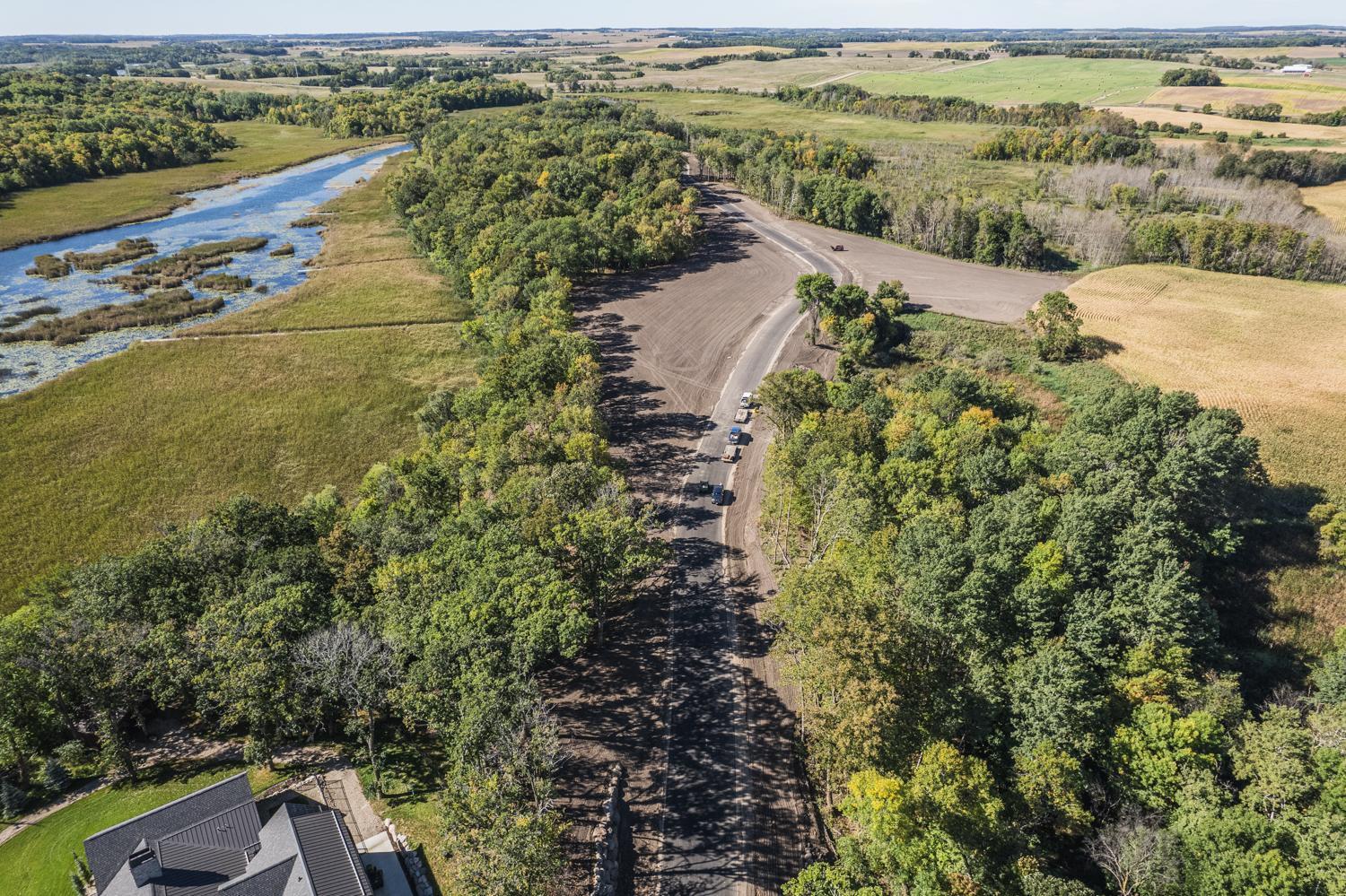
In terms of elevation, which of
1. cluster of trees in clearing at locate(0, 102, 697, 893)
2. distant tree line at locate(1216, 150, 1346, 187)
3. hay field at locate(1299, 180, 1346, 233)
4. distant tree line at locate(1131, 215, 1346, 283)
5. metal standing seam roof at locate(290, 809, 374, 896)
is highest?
distant tree line at locate(1216, 150, 1346, 187)

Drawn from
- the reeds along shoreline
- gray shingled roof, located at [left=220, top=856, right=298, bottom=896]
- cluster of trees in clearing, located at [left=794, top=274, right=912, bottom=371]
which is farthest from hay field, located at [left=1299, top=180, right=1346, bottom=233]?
the reeds along shoreline

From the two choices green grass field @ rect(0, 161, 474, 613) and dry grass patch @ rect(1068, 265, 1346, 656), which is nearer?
dry grass patch @ rect(1068, 265, 1346, 656)

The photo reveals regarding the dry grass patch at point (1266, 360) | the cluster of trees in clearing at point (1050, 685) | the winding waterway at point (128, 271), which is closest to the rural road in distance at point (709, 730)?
the cluster of trees in clearing at point (1050, 685)

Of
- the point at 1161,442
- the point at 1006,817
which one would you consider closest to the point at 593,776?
the point at 1006,817

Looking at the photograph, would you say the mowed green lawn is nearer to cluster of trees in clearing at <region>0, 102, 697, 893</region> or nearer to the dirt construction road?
cluster of trees in clearing at <region>0, 102, 697, 893</region>

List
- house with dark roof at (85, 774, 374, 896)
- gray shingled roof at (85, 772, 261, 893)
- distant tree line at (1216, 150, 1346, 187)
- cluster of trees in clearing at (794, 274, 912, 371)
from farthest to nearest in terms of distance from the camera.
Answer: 1. distant tree line at (1216, 150, 1346, 187)
2. cluster of trees in clearing at (794, 274, 912, 371)
3. gray shingled roof at (85, 772, 261, 893)
4. house with dark roof at (85, 774, 374, 896)

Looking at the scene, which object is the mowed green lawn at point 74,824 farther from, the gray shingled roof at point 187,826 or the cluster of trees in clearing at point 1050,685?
the cluster of trees in clearing at point 1050,685

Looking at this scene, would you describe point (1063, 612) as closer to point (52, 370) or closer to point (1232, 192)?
point (52, 370)
